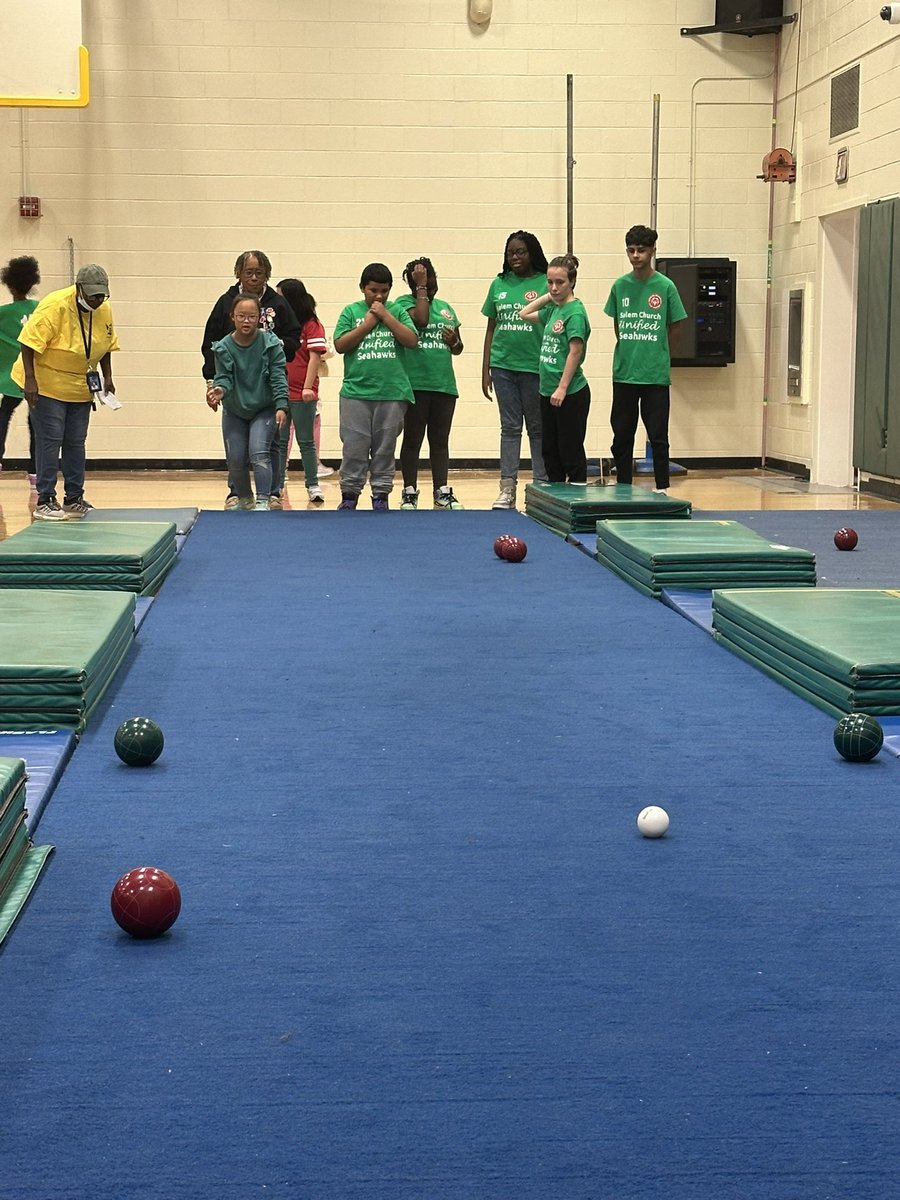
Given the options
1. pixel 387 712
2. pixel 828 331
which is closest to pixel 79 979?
pixel 387 712

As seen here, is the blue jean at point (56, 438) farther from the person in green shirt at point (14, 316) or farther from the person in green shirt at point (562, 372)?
the person in green shirt at point (562, 372)

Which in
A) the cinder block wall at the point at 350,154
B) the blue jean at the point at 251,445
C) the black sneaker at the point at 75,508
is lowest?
the black sneaker at the point at 75,508

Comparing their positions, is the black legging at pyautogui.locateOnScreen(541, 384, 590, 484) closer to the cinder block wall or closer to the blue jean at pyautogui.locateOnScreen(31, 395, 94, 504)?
the blue jean at pyautogui.locateOnScreen(31, 395, 94, 504)

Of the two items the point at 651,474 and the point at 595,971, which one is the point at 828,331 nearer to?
the point at 651,474

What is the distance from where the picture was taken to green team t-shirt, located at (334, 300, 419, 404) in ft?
31.9

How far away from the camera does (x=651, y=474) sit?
1438 centimetres

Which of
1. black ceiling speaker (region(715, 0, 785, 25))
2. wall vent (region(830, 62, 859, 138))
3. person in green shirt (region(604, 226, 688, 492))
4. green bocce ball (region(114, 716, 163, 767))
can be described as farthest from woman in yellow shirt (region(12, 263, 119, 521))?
black ceiling speaker (region(715, 0, 785, 25))

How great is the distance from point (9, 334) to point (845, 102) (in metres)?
6.89

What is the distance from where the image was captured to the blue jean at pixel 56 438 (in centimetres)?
926

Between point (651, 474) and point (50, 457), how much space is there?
6615 millimetres

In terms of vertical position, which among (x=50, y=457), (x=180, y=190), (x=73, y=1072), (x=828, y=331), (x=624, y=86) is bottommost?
(x=73, y=1072)

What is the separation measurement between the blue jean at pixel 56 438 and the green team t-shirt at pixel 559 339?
2862 mm

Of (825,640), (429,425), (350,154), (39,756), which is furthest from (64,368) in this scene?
(350,154)

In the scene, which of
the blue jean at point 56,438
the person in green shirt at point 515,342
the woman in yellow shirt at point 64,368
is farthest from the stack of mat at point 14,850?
the person in green shirt at point 515,342
